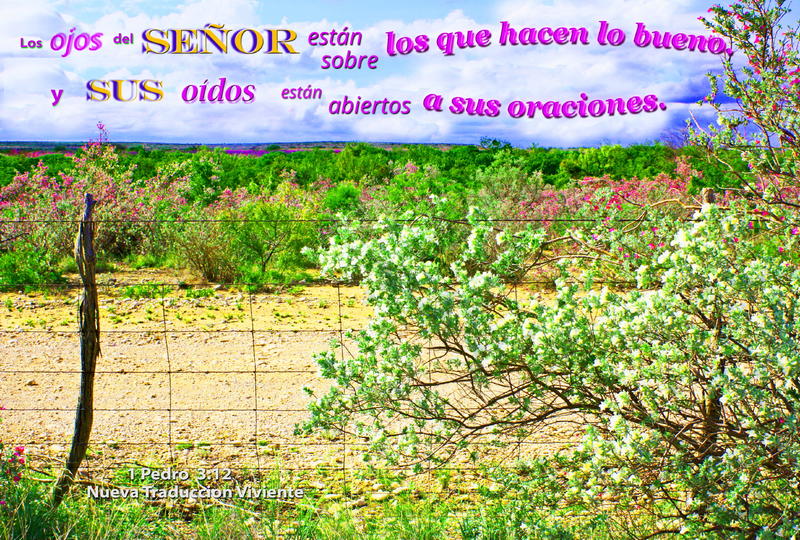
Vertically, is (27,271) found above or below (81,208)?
below

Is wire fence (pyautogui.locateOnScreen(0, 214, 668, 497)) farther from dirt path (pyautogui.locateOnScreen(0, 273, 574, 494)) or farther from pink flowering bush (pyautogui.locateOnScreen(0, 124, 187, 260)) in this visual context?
pink flowering bush (pyautogui.locateOnScreen(0, 124, 187, 260))

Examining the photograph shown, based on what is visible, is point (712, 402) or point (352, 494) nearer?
point (712, 402)

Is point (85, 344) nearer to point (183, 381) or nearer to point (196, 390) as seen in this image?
point (196, 390)

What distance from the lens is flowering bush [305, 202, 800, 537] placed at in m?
2.48

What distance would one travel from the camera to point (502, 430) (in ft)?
10.5

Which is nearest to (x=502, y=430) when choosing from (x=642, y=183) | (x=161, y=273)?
(x=161, y=273)

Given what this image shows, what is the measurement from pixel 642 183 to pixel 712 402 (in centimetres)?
909

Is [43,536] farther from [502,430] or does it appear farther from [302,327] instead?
[302,327]

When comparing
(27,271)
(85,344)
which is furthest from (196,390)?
(27,271)

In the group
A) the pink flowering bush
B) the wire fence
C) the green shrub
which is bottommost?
the wire fence

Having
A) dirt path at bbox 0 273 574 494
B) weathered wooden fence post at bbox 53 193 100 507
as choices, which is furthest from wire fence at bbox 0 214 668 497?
weathered wooden fence post at bbox 53 193 100 507

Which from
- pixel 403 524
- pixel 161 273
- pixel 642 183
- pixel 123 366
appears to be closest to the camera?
pixel 403 524

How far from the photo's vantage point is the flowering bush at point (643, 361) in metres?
2.48

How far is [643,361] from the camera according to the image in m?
2.72
